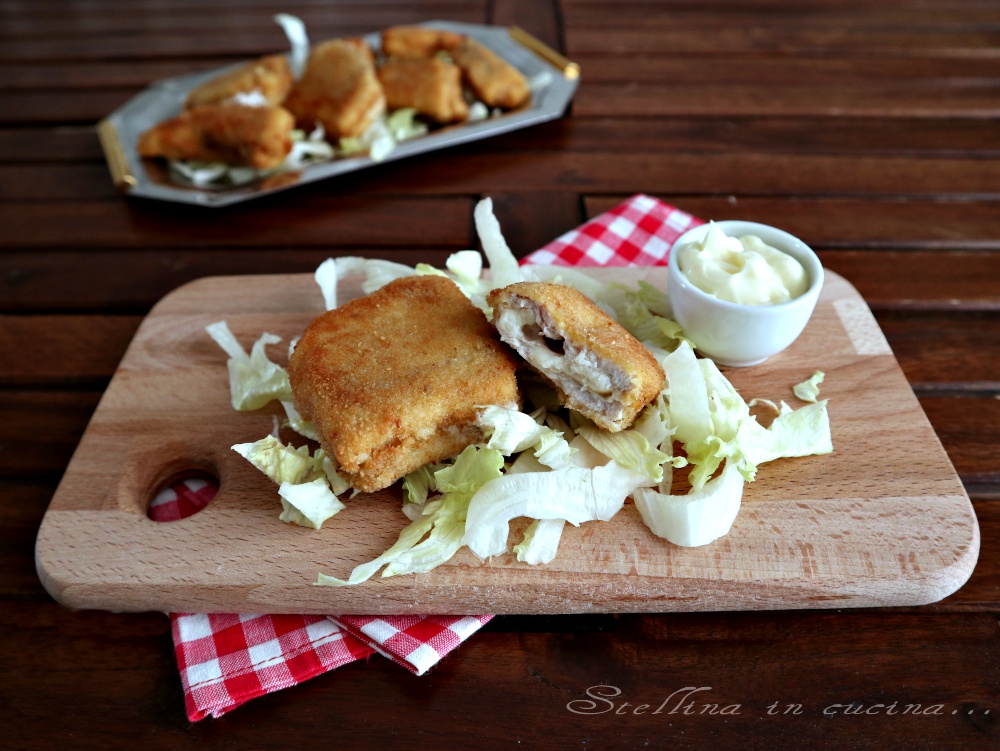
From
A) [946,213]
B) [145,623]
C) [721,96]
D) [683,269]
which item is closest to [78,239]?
[145,623]

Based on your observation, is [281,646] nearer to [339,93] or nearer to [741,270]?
[741,270]

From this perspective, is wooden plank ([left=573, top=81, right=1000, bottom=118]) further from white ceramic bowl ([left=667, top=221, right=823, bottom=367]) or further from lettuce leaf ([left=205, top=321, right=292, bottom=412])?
lettuce leaf ([left=205, top=321, right=292, bottom=412])

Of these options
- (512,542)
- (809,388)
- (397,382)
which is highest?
(397,382)

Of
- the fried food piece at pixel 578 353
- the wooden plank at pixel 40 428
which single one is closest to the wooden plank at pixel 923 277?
the fried food piece at pixel 578 353

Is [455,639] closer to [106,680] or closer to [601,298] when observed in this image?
[106,680]

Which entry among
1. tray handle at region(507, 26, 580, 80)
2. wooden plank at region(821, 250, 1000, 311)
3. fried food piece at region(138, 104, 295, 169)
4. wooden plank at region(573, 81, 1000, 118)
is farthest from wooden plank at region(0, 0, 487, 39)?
wooden plank at region(821, 250, 1000, 311)

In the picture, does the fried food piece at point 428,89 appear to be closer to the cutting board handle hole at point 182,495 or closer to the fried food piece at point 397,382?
the fried food piece at point 397,382

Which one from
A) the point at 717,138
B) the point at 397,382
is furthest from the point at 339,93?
the point at 397,382
